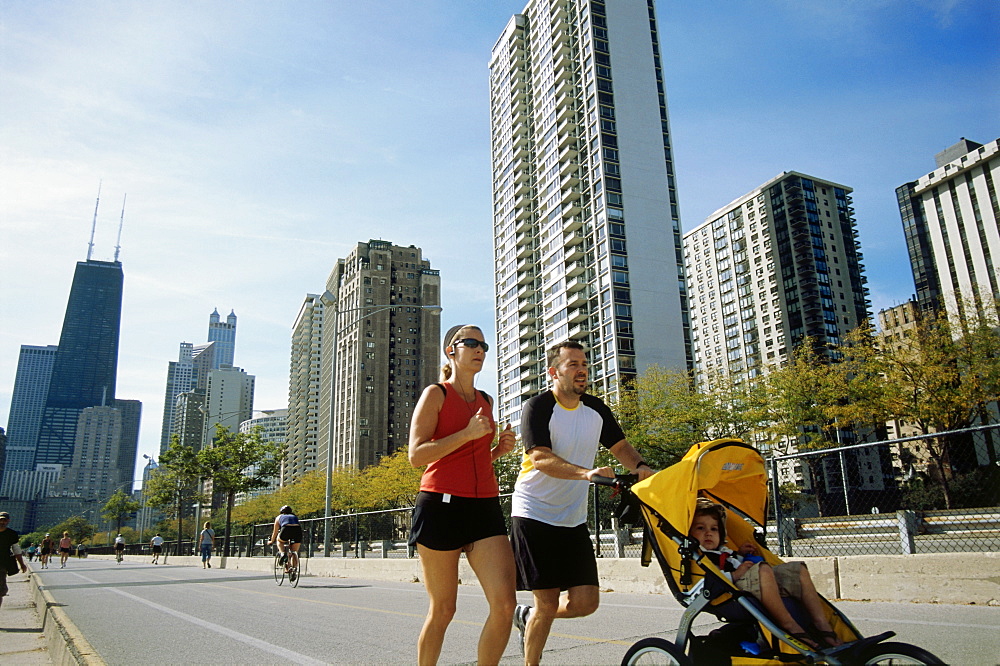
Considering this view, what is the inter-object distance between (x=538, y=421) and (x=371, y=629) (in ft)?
15.5

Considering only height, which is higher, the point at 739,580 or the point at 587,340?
the point at 587,340

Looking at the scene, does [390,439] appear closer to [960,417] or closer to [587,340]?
[587,340]

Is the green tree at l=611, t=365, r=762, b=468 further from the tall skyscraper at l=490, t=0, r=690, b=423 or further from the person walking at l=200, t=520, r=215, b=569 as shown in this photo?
the tall skyscraper at l=490, t=0, r=690, b=423

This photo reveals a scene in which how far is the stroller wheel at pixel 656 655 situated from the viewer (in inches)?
132

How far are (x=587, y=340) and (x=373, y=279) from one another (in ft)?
198

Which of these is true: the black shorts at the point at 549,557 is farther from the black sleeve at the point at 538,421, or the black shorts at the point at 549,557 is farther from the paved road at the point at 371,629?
the paved road at the point at 371,629

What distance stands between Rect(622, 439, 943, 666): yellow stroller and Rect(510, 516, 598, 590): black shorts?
1.19 feet

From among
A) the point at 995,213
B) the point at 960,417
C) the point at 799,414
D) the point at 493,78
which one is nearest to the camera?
the point at 960,417

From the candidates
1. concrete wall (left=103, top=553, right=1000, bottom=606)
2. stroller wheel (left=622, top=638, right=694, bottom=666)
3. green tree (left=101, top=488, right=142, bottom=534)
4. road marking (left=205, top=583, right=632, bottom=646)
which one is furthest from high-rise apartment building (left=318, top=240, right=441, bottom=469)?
stroller wheel (left=622, top=638, right=694, bottom=666)

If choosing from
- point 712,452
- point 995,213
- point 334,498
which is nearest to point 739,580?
point 712,452

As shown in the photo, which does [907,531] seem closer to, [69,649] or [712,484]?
[712,484]

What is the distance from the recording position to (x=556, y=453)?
4043 millimetres

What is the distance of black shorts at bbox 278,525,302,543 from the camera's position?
15.8 m

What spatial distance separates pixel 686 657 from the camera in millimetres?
3385
